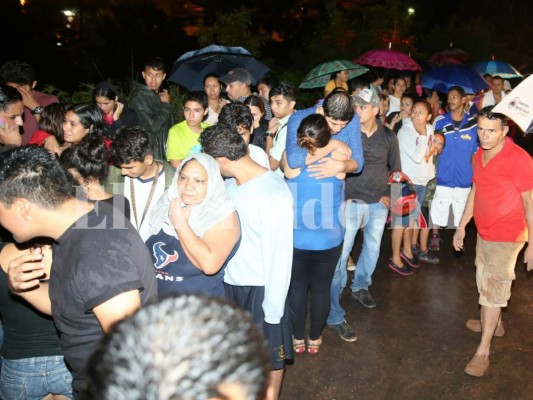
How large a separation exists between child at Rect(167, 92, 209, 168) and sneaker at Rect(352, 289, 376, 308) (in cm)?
240

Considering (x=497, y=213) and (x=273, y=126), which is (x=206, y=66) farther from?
(x=497, y=213)

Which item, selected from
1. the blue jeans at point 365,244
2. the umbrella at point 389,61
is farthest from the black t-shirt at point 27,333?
the umbrella at point 389,61

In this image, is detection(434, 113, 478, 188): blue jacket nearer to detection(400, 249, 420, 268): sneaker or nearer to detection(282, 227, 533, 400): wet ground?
detection(400, 249, 420, 268): sneaker

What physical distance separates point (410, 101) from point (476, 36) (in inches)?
672

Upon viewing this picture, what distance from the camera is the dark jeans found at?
12.6ft

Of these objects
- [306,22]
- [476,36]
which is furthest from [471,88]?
[476,36]

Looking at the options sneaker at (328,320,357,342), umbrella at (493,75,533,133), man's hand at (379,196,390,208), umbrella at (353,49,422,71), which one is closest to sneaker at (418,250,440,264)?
man's hand at (379,196,390,208)

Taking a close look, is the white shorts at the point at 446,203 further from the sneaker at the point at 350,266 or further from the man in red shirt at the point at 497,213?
the man in red shirt at the point at 497,213

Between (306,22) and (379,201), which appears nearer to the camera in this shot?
(379,201)

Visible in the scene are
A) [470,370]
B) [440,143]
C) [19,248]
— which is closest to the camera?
[19,248]

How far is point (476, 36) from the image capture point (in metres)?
20.7

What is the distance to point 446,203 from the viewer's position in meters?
6.08

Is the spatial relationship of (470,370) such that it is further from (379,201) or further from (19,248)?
(19,248)

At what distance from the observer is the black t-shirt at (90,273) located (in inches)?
73.0
